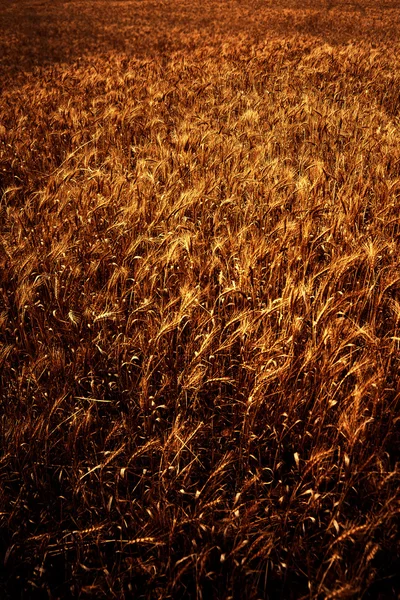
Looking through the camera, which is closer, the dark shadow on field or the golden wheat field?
the golden wheat field

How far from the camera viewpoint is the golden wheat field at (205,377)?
1.04m

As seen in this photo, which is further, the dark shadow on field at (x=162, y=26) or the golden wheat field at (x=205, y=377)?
the dark shadow on field at (x=162, y=26)

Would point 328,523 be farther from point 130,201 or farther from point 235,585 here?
point 130,201

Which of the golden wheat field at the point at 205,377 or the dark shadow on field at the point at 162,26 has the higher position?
the dark shadow on field at the point at 162,26

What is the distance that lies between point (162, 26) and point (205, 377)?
707 inches

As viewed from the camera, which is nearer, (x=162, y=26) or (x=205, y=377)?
(x=205, y=377)

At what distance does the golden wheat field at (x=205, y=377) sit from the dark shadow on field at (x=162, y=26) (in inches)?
266

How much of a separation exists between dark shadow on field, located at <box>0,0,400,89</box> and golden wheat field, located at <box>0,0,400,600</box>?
677cm

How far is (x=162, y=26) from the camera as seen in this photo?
16.1 metres

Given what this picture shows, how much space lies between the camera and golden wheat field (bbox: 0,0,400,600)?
1.04m

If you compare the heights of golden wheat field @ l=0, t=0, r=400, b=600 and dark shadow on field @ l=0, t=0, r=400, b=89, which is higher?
dark shadow on field @ l=0, t=0, r=400, b=89

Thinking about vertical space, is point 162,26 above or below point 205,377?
above

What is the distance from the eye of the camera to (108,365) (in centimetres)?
154

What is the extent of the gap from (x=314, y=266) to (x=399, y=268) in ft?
1.14
